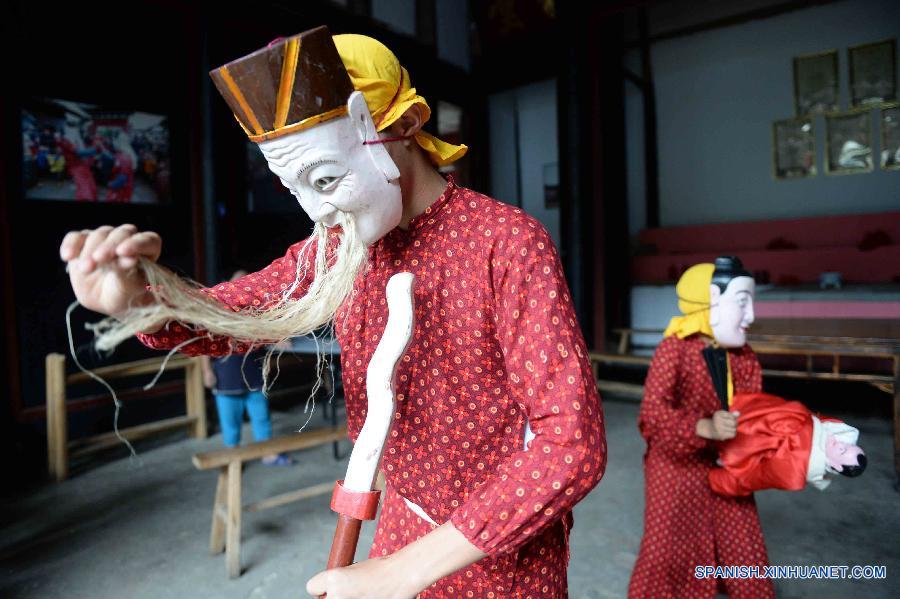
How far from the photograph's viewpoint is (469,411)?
92cm

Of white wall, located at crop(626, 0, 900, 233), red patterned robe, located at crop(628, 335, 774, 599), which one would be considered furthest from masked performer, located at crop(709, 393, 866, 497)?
white wall, located at crop(626, 0, 900, 233)

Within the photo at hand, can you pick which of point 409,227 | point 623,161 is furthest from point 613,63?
point 409,227

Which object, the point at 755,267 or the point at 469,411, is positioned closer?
the point at 469,411

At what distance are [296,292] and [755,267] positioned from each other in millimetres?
6833

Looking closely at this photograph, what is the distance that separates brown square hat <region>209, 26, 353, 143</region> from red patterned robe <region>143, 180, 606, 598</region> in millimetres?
257

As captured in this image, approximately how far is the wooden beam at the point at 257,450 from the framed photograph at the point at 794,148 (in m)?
6.78

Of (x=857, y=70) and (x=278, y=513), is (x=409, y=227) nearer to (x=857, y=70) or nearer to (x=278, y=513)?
(x=278, y=513)

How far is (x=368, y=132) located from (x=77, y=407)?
13.8 ft

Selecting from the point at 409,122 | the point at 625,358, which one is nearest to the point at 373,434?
the point at 409,122

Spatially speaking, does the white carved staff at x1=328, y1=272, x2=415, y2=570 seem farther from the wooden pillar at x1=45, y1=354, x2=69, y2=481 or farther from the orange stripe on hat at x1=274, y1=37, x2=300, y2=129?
the wooden pillar at x1=45, y1=354, x2=69, y2=481

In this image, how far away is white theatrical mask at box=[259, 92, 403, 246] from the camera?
778 mm

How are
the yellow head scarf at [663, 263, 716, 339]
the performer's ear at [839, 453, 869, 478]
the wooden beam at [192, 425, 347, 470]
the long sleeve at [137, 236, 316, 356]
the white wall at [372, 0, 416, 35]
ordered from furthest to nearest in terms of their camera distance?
the white wall at [372, 0, 416, 35]
the wooden beam at [192, 425, 347, 470]
the yellow head scarf at [663, 263, 716, 339]
the performer's ear at [839, 453, 869, 478]
the long sleeve at [137, 236, 316, 356]

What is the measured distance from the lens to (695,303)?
204 cm

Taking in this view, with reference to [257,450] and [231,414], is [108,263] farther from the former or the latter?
[231,414]
